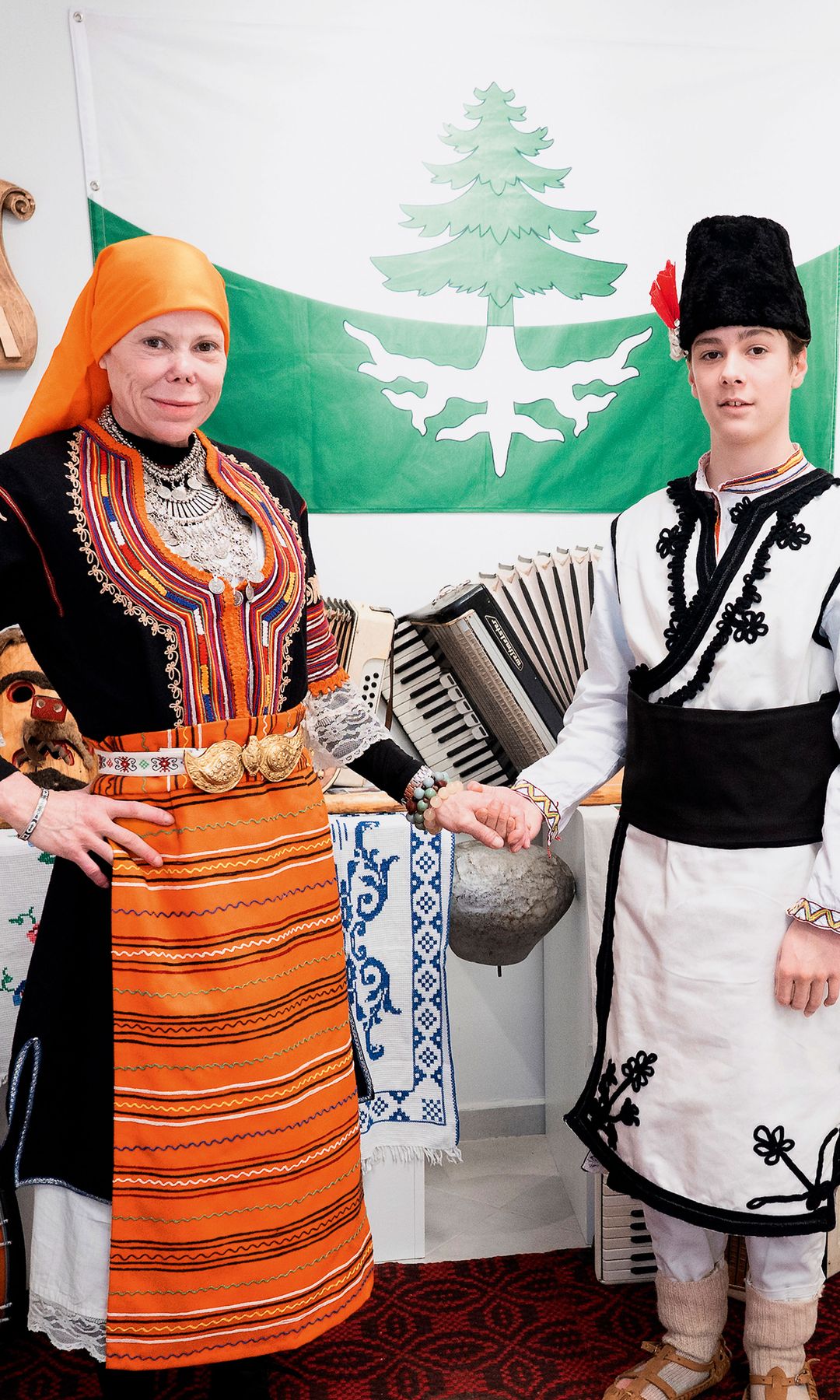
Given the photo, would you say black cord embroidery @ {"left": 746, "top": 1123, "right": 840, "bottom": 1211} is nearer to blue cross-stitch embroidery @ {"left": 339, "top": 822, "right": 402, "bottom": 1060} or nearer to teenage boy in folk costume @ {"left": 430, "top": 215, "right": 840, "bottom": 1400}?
teenage boy in folk costume @ {"left": 430, "top": 215, "right": 840, "bottom": 1400}

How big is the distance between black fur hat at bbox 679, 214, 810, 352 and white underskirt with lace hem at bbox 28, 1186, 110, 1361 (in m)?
1.42

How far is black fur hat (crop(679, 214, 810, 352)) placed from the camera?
146 centimetres

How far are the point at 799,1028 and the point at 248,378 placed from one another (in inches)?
71.3

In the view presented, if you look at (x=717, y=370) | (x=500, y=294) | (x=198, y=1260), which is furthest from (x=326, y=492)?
(x=198, y=1260)

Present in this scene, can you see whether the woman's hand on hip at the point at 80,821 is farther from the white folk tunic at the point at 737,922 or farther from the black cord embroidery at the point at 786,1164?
the black cord embroidery at the point at 786,1164

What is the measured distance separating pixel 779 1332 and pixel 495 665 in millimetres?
1341

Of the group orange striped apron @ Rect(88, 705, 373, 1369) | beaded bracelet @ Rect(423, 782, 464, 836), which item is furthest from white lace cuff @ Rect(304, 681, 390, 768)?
orange striped apron @ Rect(88, 705, 373, 1369)

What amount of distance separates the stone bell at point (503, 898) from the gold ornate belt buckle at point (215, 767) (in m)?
0.85

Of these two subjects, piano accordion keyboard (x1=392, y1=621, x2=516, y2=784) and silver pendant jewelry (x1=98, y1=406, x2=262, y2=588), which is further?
piano accordion keyboard (x1=392, y1=621, x2=516, y2=784)

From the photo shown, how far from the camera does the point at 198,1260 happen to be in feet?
4.27

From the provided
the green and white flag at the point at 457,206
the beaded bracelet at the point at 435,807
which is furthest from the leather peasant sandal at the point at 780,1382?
the green and white flag at the point at 457,206

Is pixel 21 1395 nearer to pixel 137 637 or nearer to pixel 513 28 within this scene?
pixel 137 637

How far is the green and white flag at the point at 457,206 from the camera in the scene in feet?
7.82

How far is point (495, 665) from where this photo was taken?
2385mm
